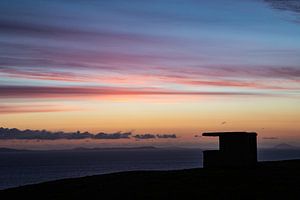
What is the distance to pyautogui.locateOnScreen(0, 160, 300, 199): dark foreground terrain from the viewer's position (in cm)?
2317

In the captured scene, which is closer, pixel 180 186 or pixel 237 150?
pixel 180 186

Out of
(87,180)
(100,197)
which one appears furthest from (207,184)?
(87,180)

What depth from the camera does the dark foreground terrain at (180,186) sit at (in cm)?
2317

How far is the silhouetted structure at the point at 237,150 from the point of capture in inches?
1355

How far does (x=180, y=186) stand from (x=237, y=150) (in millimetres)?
9666

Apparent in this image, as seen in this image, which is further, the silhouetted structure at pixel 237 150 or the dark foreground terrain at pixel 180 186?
the silhouetted structure at pixel 237 150

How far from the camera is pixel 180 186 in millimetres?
25812

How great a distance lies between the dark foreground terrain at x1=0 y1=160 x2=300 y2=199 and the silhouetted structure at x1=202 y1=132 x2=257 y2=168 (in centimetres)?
175

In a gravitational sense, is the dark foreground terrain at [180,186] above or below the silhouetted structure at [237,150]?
below

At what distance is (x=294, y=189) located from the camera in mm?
23688

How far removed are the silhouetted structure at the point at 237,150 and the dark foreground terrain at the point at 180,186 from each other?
68.9 inches

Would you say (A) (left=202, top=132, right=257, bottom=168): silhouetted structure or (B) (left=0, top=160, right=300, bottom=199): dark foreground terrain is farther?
(A) (left=202, top=132, right=257, bottom=168): silhouetted structure

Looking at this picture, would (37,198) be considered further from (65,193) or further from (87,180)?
(87,180)

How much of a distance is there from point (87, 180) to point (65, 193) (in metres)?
5.07
